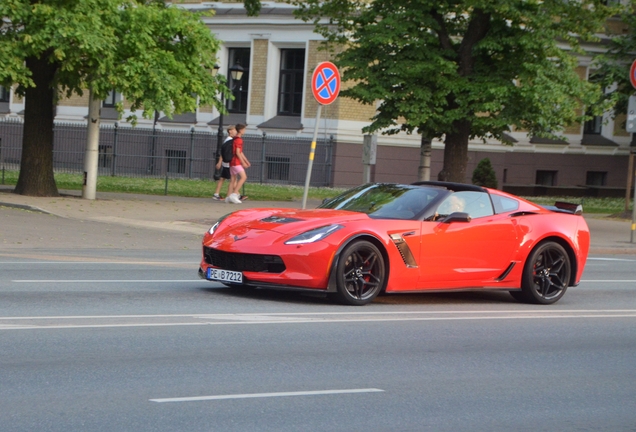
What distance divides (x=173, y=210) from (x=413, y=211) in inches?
510

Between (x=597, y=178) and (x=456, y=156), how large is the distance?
76.5 feet

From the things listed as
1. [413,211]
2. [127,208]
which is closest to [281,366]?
[413,211]

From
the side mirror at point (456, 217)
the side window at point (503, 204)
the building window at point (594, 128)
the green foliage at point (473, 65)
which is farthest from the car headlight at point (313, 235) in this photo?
the building window at point (594, 128)

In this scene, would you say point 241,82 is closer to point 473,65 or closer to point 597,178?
point 597,178

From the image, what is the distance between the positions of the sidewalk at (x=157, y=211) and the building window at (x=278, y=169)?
467 inches

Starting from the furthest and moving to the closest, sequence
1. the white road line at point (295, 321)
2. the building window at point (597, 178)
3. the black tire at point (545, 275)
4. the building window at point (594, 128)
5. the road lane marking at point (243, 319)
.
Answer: the building window at point (594, 128) → the building window at point (597, 178) → the black tire at point (545, 275) → the road lane marking at point (243, 319) → the white road line at point (295, 321)

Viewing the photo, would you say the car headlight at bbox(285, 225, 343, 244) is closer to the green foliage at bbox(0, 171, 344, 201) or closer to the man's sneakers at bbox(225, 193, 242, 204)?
the man's sneakers at bbox(225, 193, 242, 204)

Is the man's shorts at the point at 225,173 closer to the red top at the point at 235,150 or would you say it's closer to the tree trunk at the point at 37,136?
the red top at the point at 235,150

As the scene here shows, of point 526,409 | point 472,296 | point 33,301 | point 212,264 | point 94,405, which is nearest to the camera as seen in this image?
point 94,405

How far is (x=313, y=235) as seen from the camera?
1102 centimetres

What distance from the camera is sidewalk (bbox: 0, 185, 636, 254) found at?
2133cm

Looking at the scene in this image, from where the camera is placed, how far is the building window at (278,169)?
4094 centimetres

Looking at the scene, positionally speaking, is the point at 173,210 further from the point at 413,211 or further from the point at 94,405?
the point at 94,405

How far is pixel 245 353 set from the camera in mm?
8430
